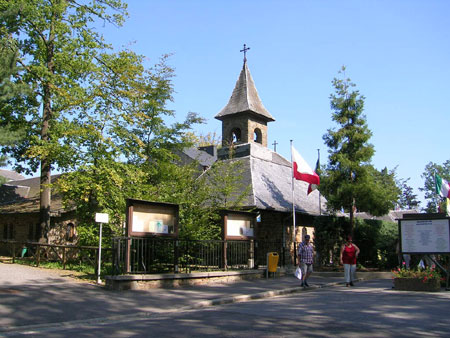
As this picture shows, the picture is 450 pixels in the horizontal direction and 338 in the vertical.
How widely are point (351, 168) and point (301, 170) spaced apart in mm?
2958

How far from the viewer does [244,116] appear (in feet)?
105

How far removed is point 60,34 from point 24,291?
14.8 metres

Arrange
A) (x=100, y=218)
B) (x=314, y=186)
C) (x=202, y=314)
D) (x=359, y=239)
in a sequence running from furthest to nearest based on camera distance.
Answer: (x=359, y=239) < (x=314, y=186) < (x=100, y=218) < (x=202, y=314)

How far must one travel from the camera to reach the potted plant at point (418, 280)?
524 inches

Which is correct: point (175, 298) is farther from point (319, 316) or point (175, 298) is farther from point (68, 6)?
point (68, 6)

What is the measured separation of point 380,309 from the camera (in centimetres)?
Answer: 962

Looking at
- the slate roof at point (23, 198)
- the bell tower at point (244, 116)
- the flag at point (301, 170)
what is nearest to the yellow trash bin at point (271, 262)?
the flag at point (301, 170)

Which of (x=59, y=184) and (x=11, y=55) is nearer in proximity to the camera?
(x=59, y=184)

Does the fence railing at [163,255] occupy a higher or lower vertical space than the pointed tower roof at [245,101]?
lower

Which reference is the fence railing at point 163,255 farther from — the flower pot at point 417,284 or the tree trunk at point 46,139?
the flower pot at point 417,284

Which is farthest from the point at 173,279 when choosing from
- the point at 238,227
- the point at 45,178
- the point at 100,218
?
the point at 45,178

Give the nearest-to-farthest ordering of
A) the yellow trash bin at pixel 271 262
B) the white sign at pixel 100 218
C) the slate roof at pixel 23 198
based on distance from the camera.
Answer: the white sign at pixel 100 218
the yellow trash bin at pixel 271 262
the slate roof at pixel 23 198

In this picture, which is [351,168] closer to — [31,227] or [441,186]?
[441,186]

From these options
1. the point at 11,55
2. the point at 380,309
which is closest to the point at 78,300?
the point at 380,309
